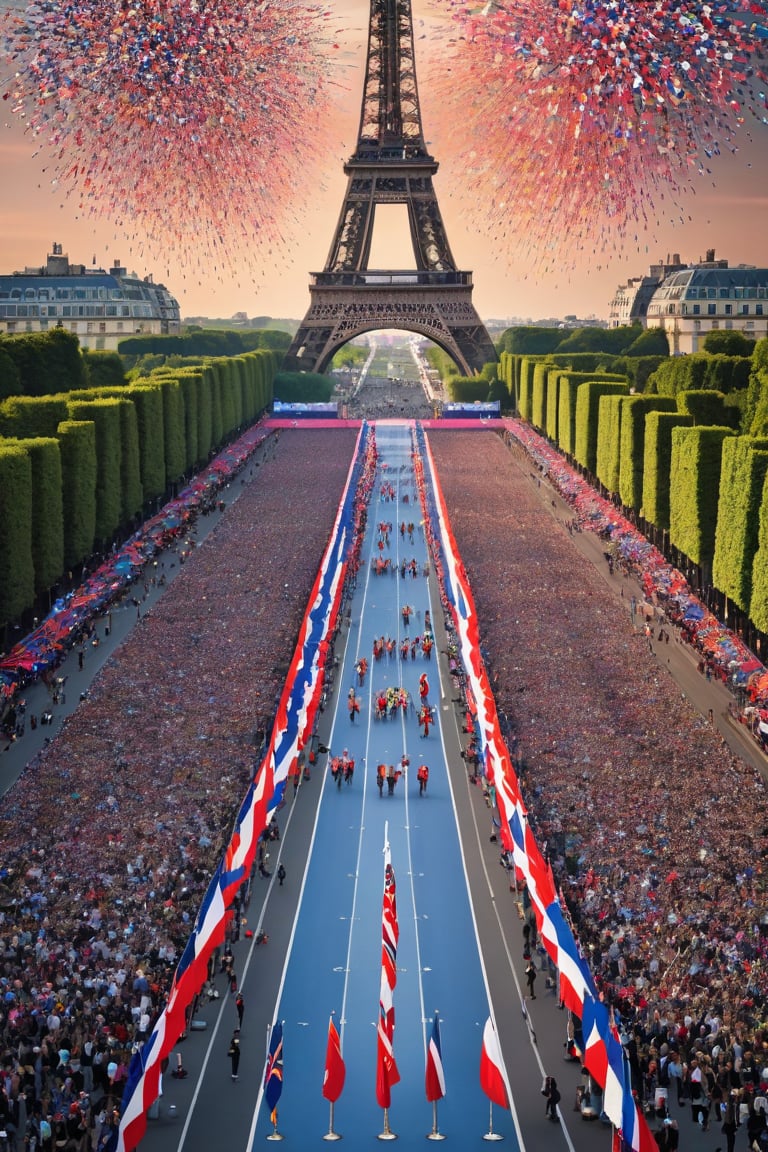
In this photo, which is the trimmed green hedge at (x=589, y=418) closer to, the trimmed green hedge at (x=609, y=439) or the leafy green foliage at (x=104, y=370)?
the trimmed green hedge at (x=609, y=439)

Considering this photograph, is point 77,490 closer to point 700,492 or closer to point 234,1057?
point 700,492

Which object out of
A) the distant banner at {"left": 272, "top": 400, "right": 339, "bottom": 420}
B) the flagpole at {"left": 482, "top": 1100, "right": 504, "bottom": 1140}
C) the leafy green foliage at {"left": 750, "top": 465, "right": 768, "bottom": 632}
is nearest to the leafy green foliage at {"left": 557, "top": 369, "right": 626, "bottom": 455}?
the distant banner at {"left": 272, "top": 400, "right": 339, "bottom": 420}

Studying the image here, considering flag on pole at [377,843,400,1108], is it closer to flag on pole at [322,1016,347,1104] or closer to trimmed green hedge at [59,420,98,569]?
flag on pole at [322,1016,347,1104]

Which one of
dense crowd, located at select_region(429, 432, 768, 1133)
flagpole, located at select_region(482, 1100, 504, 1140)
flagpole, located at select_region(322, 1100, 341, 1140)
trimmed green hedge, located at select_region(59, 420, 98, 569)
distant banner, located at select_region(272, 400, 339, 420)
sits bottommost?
flagpole, located at select_region(482, 1100, 504, 1140)

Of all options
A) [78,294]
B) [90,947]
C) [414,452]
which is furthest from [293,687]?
[78,294]

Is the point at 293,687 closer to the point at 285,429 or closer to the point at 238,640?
the point at 238,640

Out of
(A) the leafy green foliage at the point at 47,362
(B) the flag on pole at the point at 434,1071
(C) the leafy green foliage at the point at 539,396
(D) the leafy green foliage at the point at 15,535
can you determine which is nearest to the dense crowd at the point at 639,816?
(B) the flag on pole at the point at 434,1071
